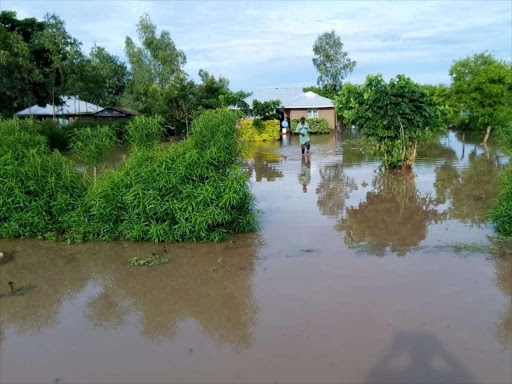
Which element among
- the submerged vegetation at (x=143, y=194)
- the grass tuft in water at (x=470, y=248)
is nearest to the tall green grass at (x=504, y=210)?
the grass tuft in water at (x=470, y=248)

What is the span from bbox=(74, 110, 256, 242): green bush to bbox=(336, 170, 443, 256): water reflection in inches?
79.3

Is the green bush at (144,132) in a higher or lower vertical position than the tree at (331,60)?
lower

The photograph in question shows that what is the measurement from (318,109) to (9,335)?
3540 centimetres

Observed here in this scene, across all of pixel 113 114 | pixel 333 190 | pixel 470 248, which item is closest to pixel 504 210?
pixel 470 248

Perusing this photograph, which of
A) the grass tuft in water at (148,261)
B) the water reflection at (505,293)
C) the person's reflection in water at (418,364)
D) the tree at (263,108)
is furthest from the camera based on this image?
the tree at (263,108)

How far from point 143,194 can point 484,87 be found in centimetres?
1783

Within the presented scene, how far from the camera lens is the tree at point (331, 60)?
190 ft

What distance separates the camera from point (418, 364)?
4.19m

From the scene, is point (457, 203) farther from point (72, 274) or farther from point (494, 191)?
point (72, 274)

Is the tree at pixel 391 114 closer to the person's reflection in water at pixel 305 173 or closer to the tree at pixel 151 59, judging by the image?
the person's reflection in water at pixel 305 173

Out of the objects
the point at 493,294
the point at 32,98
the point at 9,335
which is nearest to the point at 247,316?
the point at 9,335

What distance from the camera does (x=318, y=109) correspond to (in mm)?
38594

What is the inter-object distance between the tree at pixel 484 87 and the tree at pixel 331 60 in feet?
120

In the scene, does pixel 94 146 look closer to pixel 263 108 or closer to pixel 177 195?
pixel 177 195
